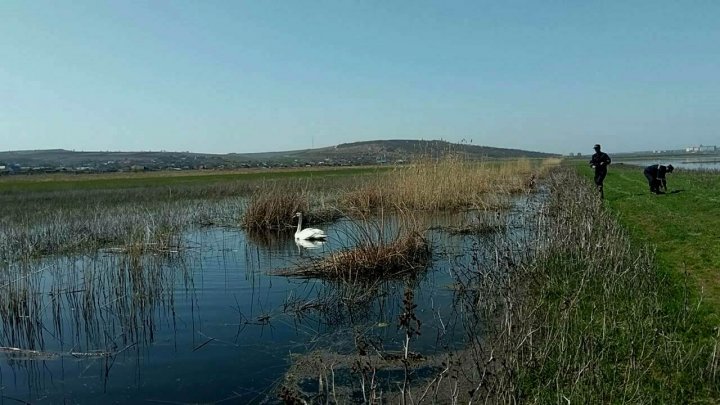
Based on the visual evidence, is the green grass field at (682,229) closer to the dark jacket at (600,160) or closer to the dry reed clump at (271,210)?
the dark jacket at (600,160)

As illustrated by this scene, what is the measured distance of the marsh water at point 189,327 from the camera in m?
5.64

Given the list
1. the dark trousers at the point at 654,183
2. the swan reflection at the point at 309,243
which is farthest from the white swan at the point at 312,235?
the dark trousers at the point at 654,183

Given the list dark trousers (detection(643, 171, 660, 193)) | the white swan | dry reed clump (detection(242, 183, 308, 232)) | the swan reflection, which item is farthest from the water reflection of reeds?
dark trousers (detection(643, 171, 660, 193))

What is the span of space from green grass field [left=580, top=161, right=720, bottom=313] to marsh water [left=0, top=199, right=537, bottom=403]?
3249mm

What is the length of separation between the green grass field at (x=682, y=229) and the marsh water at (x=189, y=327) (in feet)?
10.7

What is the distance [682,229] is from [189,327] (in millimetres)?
9889

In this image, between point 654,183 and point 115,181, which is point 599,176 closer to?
point 654,183

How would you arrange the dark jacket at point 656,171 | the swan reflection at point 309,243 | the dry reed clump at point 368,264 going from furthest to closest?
the dark jacket at point 656,171, the swan reflection at point 309,243, the dry reed clump at point 368,264

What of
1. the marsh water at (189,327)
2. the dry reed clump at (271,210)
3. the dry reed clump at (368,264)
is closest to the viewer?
the marsh water at (189,327)

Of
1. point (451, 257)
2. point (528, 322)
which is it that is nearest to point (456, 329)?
point (528, 322)

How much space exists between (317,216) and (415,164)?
3.89m

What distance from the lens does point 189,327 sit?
24.4 ft

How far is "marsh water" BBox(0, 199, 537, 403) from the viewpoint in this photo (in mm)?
5637

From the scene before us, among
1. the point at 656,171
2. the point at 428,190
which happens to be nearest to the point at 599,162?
the point at 656,171
